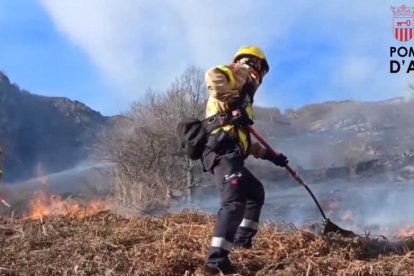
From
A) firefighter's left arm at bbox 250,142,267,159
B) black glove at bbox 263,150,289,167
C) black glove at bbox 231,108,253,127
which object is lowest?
black glove at bbox 263,150,289,167

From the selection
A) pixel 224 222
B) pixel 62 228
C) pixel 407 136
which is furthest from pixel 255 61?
pixel 407 136

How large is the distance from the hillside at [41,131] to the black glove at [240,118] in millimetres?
53169

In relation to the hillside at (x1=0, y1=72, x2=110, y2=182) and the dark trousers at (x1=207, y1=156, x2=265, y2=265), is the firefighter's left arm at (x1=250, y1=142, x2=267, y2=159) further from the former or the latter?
the hillside at (x1=0, y1=72, x2=110, y2=182)

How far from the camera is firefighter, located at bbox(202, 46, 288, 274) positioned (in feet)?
16.5

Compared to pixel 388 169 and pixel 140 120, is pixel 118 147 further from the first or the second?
pixel 388 169

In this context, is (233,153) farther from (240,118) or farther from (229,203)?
(229,203)

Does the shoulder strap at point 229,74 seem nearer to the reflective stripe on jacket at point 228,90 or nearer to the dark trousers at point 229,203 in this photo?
the reflective stripe on jacket at point 228,90

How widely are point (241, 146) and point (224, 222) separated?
27.8 inches

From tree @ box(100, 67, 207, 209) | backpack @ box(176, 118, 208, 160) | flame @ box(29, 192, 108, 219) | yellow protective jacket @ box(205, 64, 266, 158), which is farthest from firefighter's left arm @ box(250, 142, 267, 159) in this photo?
tree @ box(100, 67, 207, 209)

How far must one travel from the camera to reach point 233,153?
5.38 m

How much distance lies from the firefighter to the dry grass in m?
0.18

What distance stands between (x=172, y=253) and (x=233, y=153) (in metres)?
0.97

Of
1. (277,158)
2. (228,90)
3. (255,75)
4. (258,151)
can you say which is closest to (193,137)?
(228,90)

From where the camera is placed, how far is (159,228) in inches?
264
